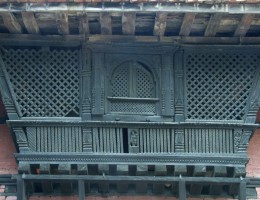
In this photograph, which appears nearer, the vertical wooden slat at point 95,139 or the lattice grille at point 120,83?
the vertical wooden slat at point 95,139

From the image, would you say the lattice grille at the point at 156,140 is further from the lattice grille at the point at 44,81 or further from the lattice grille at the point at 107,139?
the lattice grille at the point at 44,81

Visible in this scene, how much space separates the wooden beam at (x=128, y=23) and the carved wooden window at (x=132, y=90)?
0.44 meters

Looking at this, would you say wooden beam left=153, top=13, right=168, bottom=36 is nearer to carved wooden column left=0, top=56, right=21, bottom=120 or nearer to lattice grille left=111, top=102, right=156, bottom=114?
lattice grille left=111, top=102, right=156, bottom=114

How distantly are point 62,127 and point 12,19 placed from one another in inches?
56.2

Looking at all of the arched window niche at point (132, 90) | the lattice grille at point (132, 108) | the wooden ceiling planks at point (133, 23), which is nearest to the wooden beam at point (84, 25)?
the wooden ceiling planks at point (133, 23)

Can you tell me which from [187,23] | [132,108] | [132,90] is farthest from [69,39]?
[187,23]

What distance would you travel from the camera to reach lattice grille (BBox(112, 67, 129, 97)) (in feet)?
34.5

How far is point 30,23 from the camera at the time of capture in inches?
401

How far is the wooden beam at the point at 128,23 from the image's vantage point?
998cm

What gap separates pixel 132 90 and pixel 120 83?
176mm

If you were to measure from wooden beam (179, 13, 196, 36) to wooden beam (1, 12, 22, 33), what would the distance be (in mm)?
1974

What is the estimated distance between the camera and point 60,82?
10.5m

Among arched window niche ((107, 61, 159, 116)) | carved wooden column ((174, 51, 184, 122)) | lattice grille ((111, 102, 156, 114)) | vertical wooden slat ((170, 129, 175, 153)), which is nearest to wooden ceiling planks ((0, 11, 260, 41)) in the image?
carved wooden column ((174, 51, 184, 122))

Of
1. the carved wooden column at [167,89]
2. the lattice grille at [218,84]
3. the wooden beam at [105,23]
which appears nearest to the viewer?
the wooden beam at [105,23]
